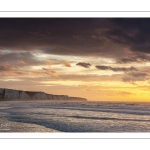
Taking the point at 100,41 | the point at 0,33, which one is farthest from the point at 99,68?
the point at 0,33

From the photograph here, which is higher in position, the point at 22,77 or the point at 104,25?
the point at 104,25
